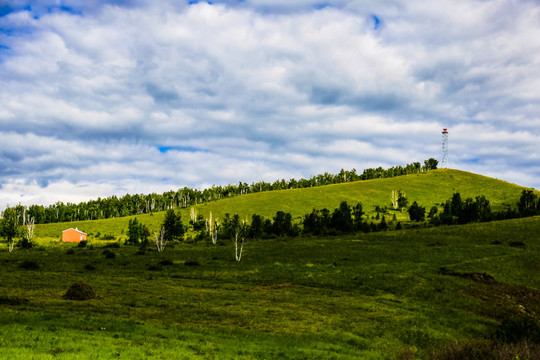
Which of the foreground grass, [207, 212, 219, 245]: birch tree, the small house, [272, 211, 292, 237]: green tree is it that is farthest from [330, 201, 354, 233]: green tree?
the small house

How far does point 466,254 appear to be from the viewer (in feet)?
208

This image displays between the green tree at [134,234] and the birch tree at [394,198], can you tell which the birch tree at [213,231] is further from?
the birch tree at [394,198]

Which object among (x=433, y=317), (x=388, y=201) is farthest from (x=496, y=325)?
(x=388, y=201)

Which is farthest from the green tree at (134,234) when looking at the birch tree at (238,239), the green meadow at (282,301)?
the green meadow at (282,301)

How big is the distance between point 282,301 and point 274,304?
212 cm

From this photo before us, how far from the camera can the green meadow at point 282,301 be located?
65.6 ft

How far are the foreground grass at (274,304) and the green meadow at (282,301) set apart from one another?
0.43 feet

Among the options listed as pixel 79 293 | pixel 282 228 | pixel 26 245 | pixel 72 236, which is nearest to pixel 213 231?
pixel 282 228

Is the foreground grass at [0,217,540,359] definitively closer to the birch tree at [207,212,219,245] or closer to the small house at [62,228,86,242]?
the birch tree at [207,212,219,245]

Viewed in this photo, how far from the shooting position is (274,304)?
33594mm

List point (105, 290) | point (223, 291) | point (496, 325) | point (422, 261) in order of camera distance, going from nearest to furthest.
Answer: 1. point (496, 325)
2. point (105, 290)
3. point (223, 291)
4. point (422, 261)

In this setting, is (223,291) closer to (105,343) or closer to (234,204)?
(105,343)

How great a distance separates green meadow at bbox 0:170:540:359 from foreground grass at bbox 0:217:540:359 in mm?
132

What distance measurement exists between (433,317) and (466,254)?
3829 cm
